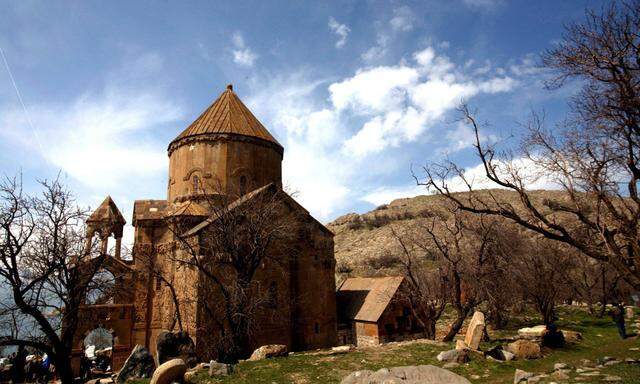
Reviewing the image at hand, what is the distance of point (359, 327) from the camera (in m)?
22.5

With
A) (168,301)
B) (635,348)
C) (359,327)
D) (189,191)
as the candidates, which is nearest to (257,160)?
(189,191)

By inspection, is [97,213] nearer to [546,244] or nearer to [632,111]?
[632,111]

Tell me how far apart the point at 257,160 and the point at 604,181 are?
51.6 feet

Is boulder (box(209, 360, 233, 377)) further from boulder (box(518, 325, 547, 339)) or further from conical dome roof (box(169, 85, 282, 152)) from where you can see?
conical dome roof (box(169, 85, 282, 152))

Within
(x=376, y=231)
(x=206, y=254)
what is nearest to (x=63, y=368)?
(x=206, y=254)

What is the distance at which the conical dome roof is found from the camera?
68.3 ft

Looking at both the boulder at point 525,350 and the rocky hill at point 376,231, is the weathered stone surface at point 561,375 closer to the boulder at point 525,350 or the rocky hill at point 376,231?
the boulder at point 525,350

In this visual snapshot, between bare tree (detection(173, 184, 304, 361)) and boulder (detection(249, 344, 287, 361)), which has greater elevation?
bare tree (detection(173, 184, 304, 361))

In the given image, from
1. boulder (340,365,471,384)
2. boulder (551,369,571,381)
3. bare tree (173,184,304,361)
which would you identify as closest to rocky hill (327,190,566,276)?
bare tree (173,184,304,361)

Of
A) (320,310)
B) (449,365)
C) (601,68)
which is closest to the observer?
(601,68)

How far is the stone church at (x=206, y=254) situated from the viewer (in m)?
17.3

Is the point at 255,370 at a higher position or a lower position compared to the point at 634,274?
lower

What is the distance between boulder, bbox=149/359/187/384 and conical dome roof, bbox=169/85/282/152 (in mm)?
13637

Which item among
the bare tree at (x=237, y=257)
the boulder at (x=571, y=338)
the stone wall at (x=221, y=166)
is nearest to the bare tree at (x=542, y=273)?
the boulder at (x=571, y=338)
